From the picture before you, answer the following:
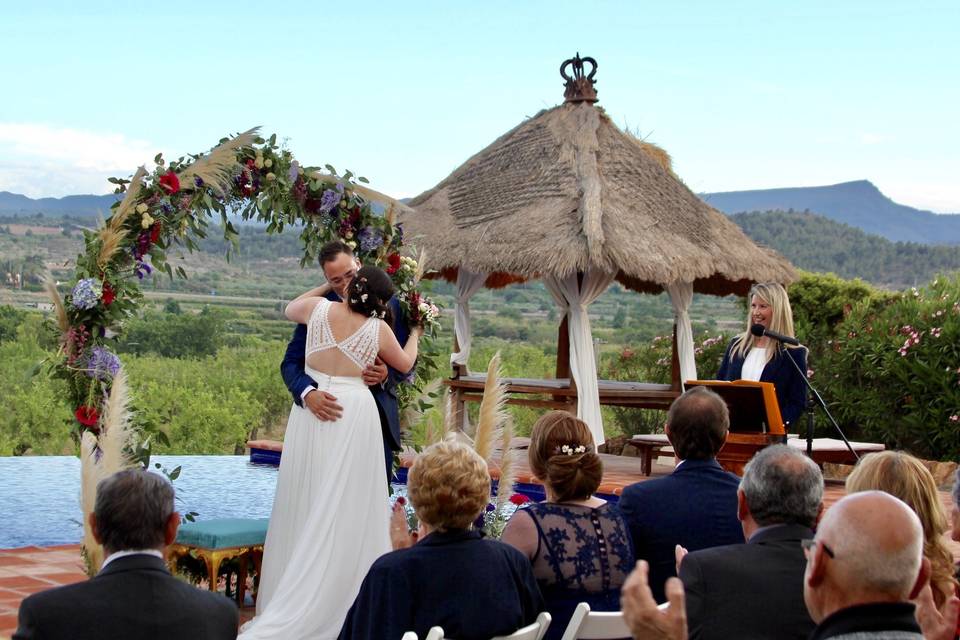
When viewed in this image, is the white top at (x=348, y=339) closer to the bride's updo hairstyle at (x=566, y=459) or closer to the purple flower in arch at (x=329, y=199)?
the purple flower in arch at (x=329, y=199)

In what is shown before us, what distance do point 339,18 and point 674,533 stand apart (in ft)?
59.4

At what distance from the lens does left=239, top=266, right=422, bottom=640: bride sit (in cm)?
550

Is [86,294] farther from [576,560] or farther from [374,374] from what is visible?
[576,560]

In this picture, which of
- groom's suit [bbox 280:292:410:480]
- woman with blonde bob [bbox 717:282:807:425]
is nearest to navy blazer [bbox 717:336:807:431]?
woman with blonde bob [bbox 717:282:807:425]

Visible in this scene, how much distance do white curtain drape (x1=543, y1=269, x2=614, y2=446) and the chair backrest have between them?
8.94m

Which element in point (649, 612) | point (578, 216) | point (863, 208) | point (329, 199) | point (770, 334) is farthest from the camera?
point (863, 208)

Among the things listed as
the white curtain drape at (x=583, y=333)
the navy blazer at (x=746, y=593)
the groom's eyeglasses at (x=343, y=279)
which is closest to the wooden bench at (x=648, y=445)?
the white curtain drape at (x=583, y=333)

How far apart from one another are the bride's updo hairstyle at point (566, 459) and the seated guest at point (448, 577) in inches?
13.7

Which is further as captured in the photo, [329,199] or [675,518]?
[329,199]

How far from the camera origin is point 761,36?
2162 cm

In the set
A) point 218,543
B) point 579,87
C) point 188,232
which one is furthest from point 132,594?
point 579,87

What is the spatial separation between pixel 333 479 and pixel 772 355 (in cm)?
304

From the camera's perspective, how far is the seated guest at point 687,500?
13.0 ft

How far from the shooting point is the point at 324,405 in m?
5.57
